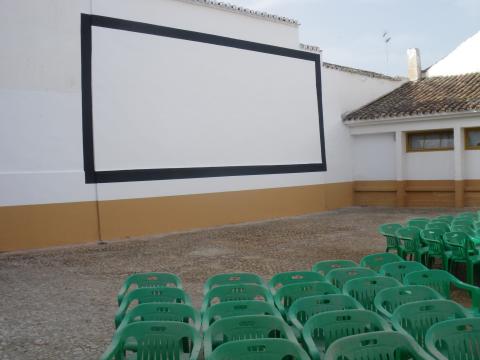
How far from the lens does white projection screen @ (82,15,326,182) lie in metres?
12.2

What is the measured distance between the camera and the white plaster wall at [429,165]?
56.2 feet

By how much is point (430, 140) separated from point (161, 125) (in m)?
9.97

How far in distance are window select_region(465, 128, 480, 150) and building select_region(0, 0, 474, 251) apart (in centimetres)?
39

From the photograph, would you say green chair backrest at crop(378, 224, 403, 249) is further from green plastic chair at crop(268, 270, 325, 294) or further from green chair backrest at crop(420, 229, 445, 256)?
green plastic chair at crop(268, 270, 325, 294)

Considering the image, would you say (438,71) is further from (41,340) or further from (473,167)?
(41,340)

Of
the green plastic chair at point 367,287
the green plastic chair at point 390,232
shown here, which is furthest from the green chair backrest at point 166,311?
the green plastic chair at point 390,232

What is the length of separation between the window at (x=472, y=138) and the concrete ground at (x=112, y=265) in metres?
2.87

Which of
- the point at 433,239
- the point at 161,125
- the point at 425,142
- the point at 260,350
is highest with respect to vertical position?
the point at 161,125

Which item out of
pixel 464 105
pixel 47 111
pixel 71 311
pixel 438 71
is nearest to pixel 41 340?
pixel 71 311

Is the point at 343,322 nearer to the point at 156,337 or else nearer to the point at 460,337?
the point at 460,337

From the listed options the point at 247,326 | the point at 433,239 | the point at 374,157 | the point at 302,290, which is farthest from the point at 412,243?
the point at 374,157

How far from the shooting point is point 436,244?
278 inches

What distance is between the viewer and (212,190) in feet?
46.8

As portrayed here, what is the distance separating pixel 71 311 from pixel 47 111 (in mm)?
6370
